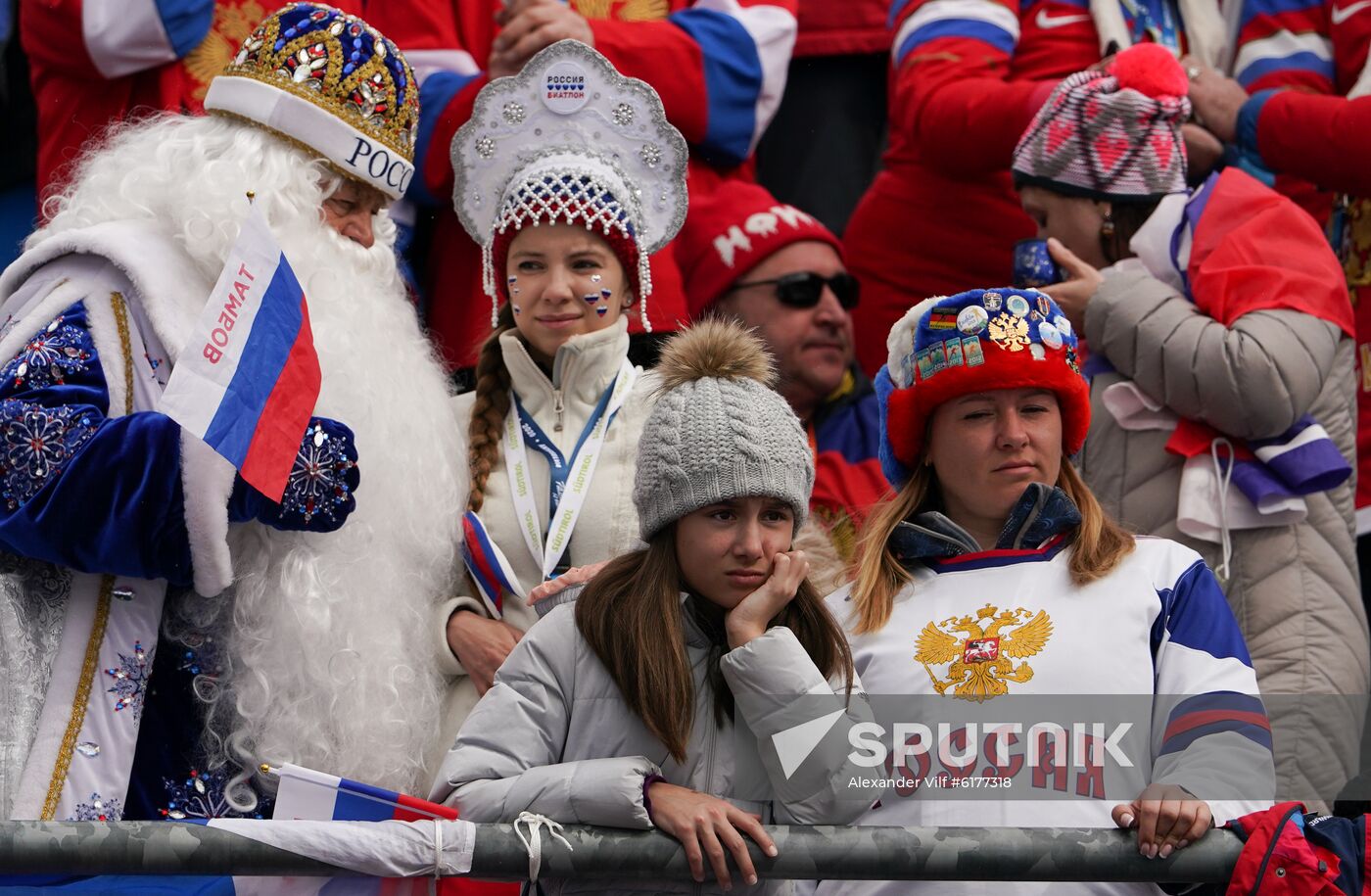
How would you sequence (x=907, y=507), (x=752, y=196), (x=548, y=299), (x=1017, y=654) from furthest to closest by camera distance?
(x=752, y=196)
(x=548, y=299)
(x=907, y=507)
(x=1017, y=654)

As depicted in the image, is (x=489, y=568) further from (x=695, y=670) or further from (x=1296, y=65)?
(x=1296, y=65)

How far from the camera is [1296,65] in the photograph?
560 cm

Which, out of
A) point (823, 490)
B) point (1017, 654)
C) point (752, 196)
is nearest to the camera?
point (1017, 654)

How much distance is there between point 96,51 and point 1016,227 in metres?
2.73

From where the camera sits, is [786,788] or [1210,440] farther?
[1210,440]

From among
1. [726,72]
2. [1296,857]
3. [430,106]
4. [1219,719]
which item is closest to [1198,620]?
[1219,719]

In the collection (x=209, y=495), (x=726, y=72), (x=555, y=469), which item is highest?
(x=726, y=72)

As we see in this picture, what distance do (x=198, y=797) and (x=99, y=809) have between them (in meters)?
0.22

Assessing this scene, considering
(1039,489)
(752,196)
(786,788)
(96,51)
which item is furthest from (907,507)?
(96,51)

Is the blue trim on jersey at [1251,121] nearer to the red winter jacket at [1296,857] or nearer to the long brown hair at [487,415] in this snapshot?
the long brown hair at [487,415]

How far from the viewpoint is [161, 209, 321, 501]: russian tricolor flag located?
3.31m

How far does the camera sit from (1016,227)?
577 cm

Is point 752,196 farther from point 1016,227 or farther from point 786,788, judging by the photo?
point 786,788

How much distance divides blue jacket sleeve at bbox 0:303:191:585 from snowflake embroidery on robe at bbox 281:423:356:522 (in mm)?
221
